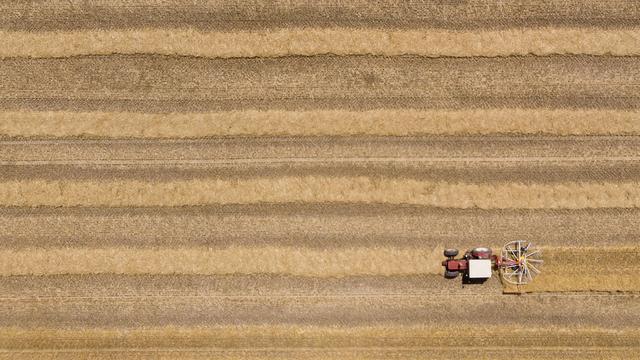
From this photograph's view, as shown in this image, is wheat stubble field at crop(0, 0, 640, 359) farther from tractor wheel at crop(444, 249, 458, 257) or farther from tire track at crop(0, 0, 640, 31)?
tractor wheel at crop(444, 249, 458, 257)

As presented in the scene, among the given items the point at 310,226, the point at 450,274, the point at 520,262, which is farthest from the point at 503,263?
the point at 310,226

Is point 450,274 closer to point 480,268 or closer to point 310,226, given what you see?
point 480,268

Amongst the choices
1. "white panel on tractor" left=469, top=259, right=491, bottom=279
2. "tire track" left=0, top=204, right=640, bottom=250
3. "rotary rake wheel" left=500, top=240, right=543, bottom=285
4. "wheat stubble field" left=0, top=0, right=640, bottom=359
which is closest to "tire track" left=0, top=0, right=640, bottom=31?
"wheat stubble field" left=0, top=0, right=640, bottom=359

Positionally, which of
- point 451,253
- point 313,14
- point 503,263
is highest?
point 313,14

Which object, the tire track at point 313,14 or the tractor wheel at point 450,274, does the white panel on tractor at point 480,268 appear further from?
the tire track at point 313,14

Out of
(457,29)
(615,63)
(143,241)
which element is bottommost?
(143,241)

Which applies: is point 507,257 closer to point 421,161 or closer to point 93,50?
point 421,161

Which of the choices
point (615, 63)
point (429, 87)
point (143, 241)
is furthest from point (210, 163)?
point (615, 63)
